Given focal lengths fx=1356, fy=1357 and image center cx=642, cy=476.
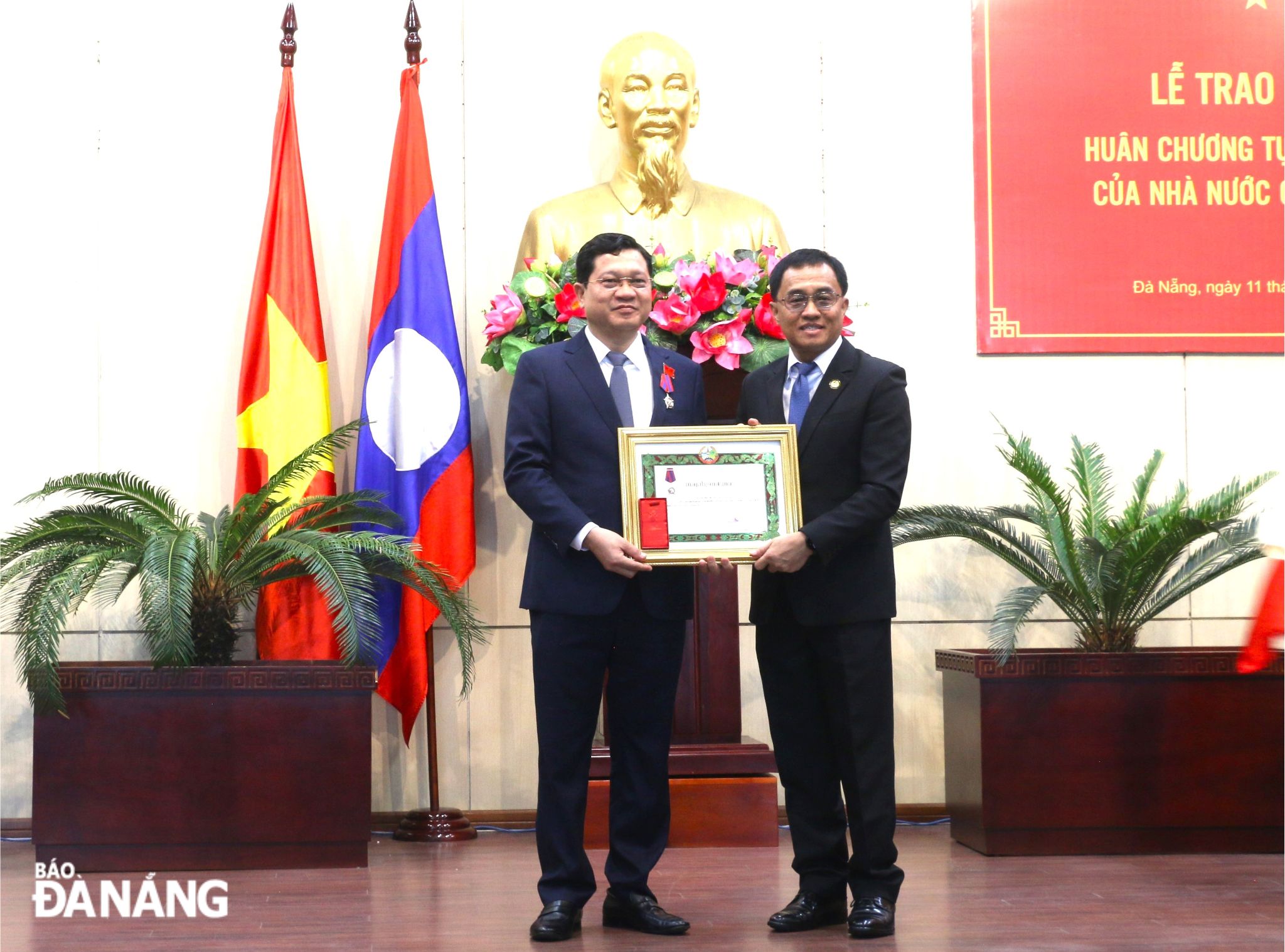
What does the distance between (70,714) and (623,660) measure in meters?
1.84

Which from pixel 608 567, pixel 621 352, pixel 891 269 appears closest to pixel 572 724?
pixel 608 567

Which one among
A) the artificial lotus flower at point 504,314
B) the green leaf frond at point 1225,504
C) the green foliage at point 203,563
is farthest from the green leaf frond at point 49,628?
the green leaf frond at point 1225,504

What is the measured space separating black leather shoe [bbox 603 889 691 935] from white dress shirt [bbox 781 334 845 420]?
115 cm

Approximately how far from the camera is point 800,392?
3188 mm

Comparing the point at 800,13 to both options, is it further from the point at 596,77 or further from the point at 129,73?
the point at 129,73

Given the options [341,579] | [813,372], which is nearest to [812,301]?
[813,372]

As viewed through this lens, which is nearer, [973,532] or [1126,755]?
[1126,755]

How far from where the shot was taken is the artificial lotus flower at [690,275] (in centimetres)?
409

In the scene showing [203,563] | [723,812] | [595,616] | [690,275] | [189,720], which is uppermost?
[690,275]

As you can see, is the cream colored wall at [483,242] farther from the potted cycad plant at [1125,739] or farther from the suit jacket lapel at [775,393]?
the suit jacket lapel at [775,393]

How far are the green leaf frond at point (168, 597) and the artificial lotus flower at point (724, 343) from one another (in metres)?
1.60

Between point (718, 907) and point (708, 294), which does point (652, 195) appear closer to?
point (708, 294)

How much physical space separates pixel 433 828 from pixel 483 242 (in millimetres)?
2077

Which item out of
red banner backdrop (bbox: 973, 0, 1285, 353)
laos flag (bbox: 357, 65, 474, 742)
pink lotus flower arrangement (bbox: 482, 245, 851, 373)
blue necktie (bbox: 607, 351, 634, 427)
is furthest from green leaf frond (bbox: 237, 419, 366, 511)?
red banner backdrop (bbox: 973, 0, 1285, 353)
